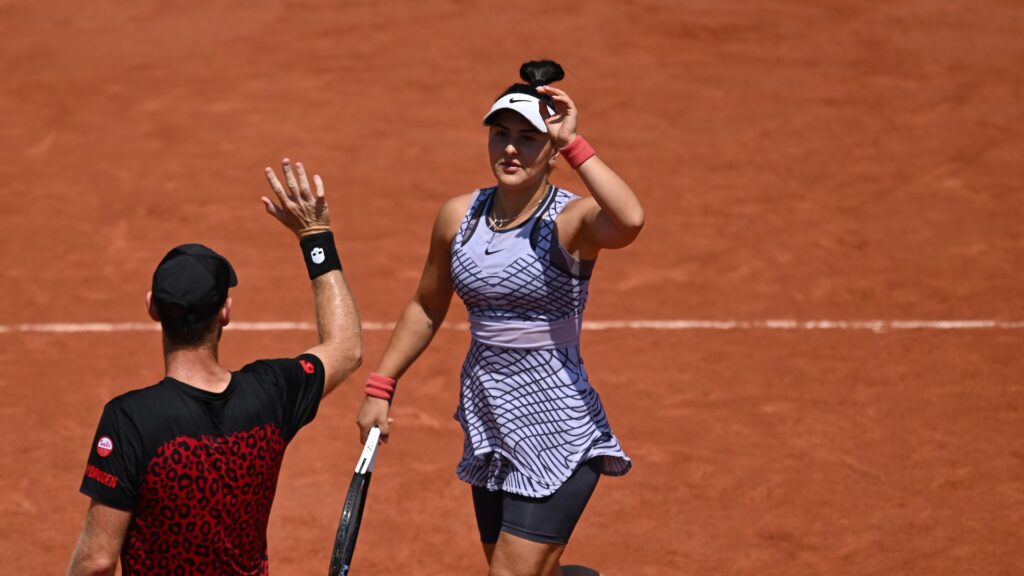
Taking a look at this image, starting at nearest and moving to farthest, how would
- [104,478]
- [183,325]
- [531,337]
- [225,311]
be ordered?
[104,478], [183,325], [225,311], [531,337]

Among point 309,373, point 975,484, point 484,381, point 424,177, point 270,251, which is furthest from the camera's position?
point 424,177

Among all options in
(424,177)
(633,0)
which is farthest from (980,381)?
(633,0)

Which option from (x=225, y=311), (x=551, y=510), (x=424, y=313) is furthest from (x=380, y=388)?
(x=225, y=311)

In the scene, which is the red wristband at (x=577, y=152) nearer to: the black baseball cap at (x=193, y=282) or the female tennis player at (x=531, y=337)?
the female tennis player at (x=531, y=337)

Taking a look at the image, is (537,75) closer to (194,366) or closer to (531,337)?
(531,337)

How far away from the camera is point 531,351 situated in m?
5.51

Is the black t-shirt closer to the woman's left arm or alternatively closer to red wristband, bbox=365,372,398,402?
red wristband, bbox=365,372,398,402

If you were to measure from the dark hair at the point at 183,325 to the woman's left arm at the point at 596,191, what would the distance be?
1.60 metres

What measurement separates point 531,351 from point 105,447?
1.99 metres

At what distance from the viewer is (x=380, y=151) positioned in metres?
13.8

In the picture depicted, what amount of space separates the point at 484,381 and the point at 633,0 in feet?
39.8

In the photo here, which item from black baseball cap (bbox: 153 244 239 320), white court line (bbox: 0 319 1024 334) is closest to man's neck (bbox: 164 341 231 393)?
black baseball cap (bbox: 153 244 239 320)

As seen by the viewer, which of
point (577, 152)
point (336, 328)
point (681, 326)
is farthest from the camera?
point (681, 326)

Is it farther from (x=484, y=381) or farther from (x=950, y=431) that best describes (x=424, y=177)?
(x=484, y=381)
